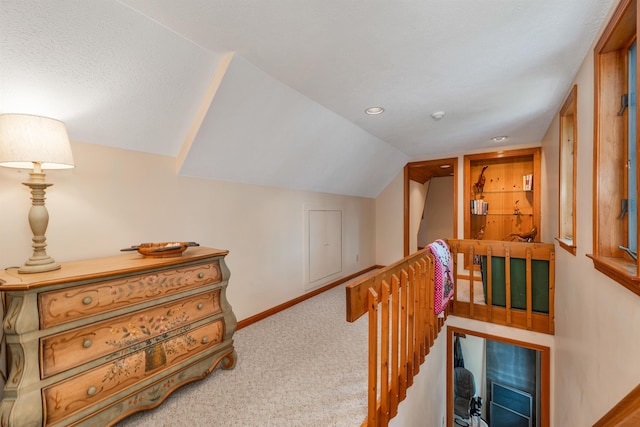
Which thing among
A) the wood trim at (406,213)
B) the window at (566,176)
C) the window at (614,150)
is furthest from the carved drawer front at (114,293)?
the wood trim at (406,213)

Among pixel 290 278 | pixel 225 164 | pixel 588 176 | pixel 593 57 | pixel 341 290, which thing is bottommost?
pixel 341 290

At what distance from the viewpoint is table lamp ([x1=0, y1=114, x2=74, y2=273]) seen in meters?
1.22

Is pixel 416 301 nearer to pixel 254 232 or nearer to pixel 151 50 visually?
pixel 254 232

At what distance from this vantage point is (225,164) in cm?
243

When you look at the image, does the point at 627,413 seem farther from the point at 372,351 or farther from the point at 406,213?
the point at 406,213

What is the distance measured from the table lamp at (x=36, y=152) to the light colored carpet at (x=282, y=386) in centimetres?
103

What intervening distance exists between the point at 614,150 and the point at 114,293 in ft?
8.79

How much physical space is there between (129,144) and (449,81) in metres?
2.33

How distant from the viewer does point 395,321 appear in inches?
66.1

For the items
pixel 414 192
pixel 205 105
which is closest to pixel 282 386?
pixel 205 105

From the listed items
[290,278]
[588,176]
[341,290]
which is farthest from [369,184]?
[588,176]

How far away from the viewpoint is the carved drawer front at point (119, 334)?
1237 millimetres

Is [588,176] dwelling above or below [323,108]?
below

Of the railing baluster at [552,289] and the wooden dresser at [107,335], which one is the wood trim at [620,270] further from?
the wooden dresser at [107,335]
